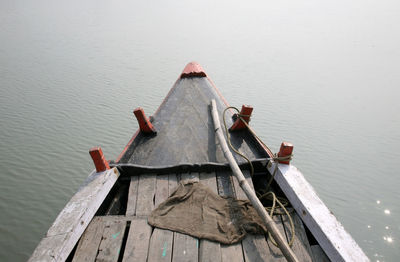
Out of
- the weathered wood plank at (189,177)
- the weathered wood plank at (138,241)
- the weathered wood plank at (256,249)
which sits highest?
the weathered wood plank at (189,177)

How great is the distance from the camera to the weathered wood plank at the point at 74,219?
198 centimetres

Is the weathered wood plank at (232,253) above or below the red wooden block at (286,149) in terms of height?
below

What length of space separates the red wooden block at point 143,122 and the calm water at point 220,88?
2577mm

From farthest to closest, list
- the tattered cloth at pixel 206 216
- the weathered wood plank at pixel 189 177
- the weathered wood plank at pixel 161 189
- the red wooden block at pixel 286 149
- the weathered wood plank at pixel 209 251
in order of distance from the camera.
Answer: the weathered wood plank at pixel 189 177 < the red wooden block at pixel 286 149 < the weathered wood plank at pixel 161 189 < the tattered cloth at pixel 206 216 < the weathered wood plank at pixel 209 251

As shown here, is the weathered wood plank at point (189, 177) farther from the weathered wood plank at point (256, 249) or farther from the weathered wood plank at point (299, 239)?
the weathered wood plank at point (299, 239)

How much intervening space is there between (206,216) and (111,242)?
95 cm

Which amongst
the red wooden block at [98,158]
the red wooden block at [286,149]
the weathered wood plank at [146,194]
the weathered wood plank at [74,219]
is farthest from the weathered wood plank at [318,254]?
the red wooden block at [98,158]

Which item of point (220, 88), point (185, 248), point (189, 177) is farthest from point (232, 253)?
point (220, 88)

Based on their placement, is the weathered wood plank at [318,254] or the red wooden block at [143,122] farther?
the red wooden block at [143,122]

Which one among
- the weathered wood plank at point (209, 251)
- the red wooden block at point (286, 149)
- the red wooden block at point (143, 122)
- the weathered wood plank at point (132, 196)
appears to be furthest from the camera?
the red wooden block at point (143, 122)

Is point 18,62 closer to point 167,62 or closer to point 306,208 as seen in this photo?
point 167,62

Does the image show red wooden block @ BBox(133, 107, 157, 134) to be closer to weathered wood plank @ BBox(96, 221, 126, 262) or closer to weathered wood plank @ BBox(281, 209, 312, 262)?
weathered wood plank @ BBox(96, 221, 126, 262)

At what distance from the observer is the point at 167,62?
36.7 ft

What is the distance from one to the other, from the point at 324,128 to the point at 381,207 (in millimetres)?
2776
